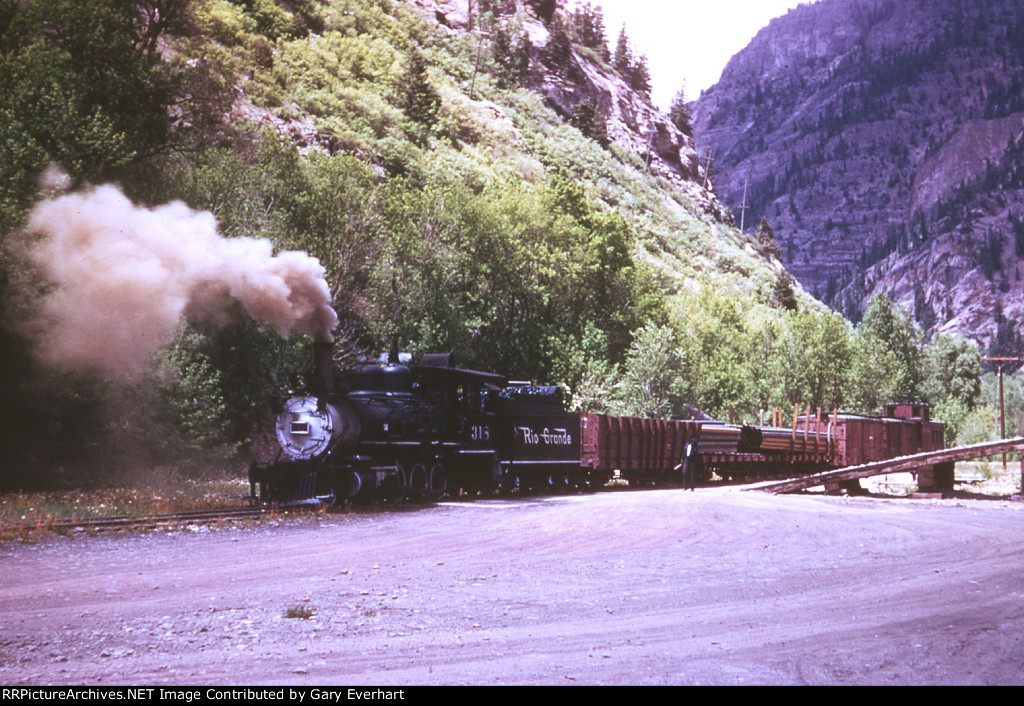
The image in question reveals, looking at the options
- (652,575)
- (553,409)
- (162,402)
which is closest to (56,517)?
(162,402)

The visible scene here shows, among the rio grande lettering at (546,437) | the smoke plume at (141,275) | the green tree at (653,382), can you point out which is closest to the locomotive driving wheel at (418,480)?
the smoke plume at (141,275)

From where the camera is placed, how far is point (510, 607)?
9.37 metres

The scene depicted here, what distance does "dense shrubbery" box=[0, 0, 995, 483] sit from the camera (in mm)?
26828

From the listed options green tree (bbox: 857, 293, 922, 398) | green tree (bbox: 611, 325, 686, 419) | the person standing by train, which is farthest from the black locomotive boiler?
green tree (bbox: 857, 293, 922, 398)

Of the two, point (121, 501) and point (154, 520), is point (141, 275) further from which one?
point (154, 520)

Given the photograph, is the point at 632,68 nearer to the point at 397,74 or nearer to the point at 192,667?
the point at 397,74

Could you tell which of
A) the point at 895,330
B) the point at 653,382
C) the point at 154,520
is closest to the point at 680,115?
the point at 895,330

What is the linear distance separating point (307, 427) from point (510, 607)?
434 inches

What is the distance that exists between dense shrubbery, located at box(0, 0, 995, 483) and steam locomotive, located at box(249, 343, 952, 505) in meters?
5.88

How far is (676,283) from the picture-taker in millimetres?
86562

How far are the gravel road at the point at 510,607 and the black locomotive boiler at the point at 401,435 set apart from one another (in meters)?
2.46

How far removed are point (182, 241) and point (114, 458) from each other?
9365mm

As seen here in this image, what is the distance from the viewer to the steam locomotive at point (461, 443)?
19594 mm

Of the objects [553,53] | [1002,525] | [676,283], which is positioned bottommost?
[1002,525]
